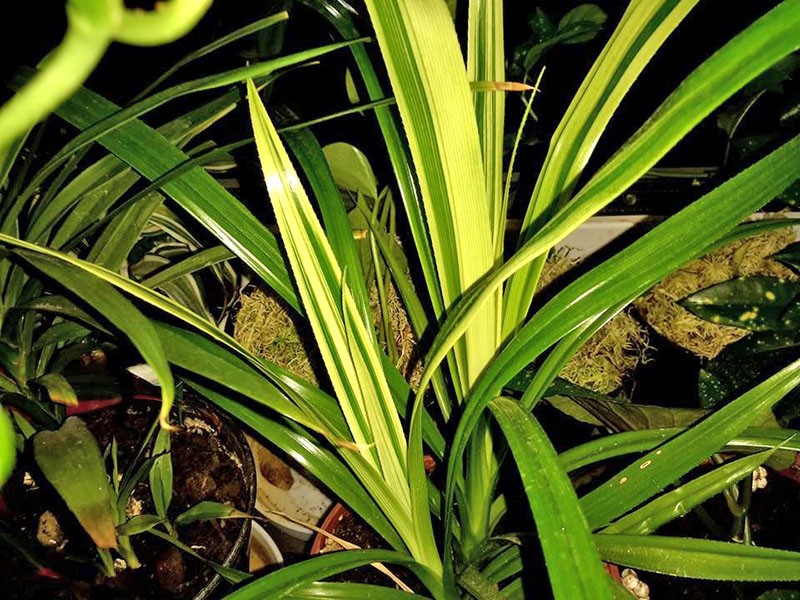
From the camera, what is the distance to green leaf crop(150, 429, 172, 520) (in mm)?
795

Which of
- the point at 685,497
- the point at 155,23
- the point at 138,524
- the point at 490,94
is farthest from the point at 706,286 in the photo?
the point at 155,23

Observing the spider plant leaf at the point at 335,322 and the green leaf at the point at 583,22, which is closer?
the spider plant leaf at the point at 335,322

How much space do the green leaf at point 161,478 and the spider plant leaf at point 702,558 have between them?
50 centimetres

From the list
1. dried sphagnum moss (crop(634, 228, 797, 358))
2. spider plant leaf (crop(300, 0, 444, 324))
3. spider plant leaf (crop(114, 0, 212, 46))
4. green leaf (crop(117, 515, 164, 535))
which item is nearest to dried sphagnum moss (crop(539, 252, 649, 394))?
dried sphagnum moss (crop(634, 228, 797, 358))

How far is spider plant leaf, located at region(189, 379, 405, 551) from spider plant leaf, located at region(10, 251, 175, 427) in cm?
25

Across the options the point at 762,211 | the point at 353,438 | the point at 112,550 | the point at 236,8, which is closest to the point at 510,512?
the point at 353,438

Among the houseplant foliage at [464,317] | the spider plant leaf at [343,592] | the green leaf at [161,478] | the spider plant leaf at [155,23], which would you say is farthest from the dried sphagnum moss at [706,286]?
the spider plant leaf at [155,23]

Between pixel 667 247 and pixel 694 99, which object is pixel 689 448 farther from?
pixel 694 99

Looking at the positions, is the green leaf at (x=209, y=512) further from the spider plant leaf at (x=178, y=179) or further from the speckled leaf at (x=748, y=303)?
the speckled leaf at (x=748, y=303)

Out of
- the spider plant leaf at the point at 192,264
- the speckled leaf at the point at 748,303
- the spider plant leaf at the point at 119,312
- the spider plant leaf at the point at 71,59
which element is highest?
the spider plant leaf at the point at 71,59

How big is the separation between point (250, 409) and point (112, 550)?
273 mm

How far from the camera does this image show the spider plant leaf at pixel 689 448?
628 millimetres

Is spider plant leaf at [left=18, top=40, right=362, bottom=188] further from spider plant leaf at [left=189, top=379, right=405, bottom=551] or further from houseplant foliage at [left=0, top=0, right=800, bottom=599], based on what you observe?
spider plant leaf at [left=189, top=379, right=405, bottom=551]

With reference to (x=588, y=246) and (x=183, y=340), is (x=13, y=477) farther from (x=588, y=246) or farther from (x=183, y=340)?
(x=588, y=246)
